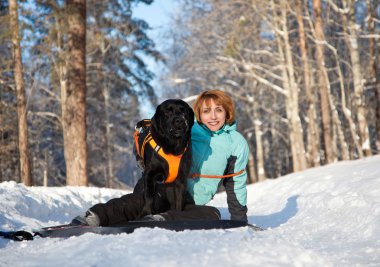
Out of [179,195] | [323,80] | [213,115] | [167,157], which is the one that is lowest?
[179,195]

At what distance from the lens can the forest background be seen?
36.8ft

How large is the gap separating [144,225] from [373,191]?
3.21m

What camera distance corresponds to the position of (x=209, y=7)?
64.8 ft

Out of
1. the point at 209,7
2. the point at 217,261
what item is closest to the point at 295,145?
the point at 209,7

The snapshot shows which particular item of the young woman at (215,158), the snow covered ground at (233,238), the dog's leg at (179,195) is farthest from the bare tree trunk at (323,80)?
the dog's leg at (179,195)

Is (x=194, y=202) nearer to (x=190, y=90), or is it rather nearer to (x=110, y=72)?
(x=110, y=72)

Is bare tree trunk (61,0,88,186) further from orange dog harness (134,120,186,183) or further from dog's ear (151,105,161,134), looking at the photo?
dog's ear (151,105,161,134)

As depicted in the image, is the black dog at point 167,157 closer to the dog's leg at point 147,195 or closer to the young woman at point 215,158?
the dog's leg at point 147,195

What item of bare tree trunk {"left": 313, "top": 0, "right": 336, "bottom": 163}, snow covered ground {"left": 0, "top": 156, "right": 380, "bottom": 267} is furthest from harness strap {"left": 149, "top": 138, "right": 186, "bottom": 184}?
bare tree trunk {"left": 313, "top": 0, "right": 336, "bottom": 163}

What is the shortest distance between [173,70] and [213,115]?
71.3 feet

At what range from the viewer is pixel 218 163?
421 cm

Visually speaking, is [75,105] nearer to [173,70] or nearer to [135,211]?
[135,211]

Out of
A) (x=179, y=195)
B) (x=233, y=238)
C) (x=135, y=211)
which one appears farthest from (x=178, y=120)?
(x=233, y=238)

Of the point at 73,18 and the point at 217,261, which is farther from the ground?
the point at 73,18
